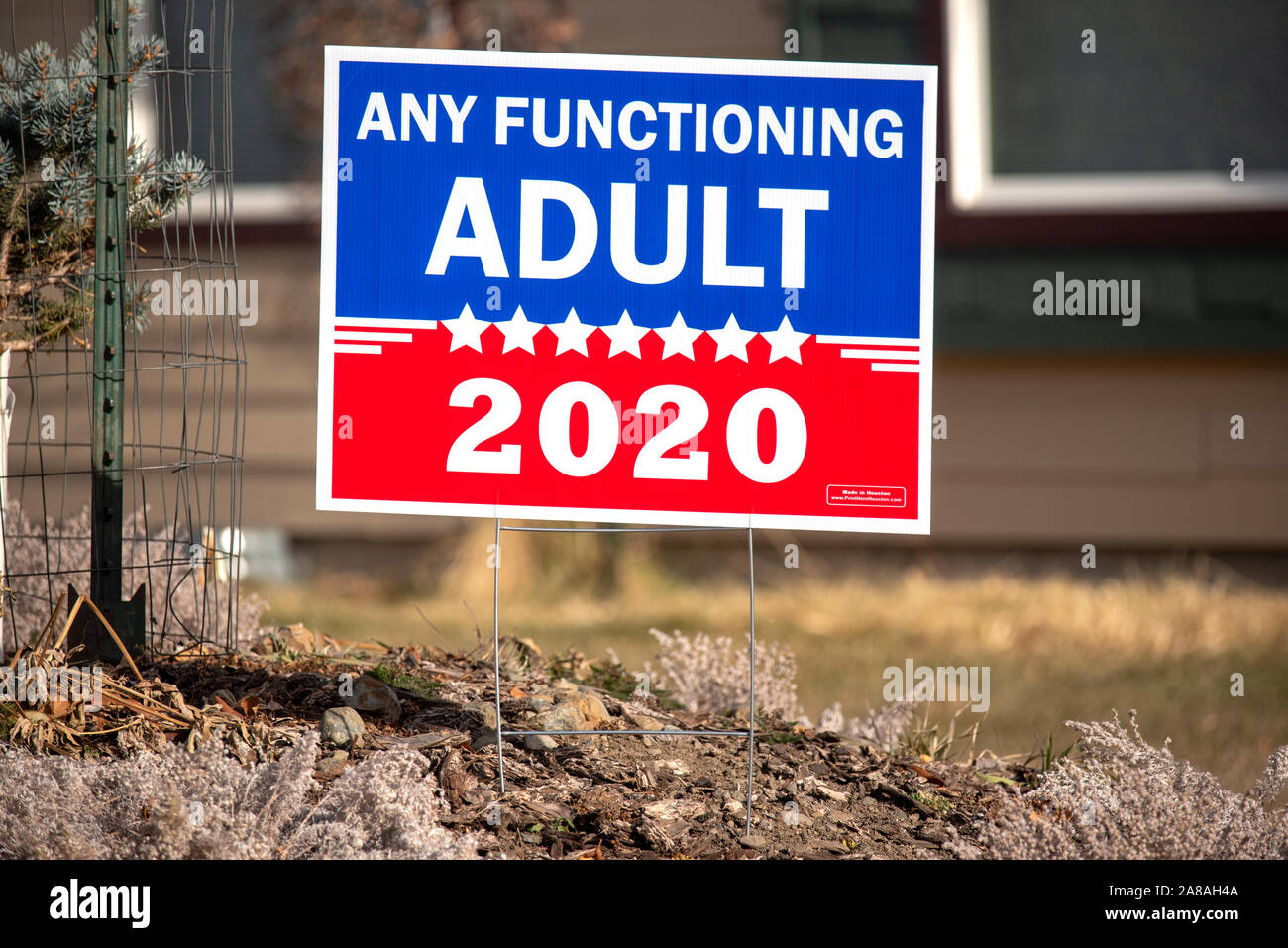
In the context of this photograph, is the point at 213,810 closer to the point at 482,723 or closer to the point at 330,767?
the point at 330,767

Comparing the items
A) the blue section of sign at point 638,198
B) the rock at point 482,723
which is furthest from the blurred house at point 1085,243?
the rock at point 482,723

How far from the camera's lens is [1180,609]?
723 centimetres

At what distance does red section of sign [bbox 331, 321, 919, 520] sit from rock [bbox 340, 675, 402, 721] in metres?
0.68

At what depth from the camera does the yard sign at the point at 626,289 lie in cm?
343

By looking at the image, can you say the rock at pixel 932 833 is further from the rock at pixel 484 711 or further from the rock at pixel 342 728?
the rock at pixel 342 728

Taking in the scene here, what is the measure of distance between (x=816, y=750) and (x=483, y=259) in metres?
1.88

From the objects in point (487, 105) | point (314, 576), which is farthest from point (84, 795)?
point (314, 576)

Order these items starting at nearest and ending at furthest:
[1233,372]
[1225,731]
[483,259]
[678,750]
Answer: [483,259], [678,750], [1225,731], [1233,372]

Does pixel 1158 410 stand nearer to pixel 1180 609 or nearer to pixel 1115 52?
pixel 1180 609

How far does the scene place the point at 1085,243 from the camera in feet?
25.6

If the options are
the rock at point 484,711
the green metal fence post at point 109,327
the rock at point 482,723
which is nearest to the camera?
the rock at point 482,723

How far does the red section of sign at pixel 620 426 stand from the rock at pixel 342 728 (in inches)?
25.3

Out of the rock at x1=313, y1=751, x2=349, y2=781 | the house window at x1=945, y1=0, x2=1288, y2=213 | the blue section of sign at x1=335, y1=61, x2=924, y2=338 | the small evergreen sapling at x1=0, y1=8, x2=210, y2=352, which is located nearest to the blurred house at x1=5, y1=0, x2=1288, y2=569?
the house window at x1=945, y1=0, x2=1288, y2=213

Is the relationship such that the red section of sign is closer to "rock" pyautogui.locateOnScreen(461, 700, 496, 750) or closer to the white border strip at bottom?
the white border strip at bottom
